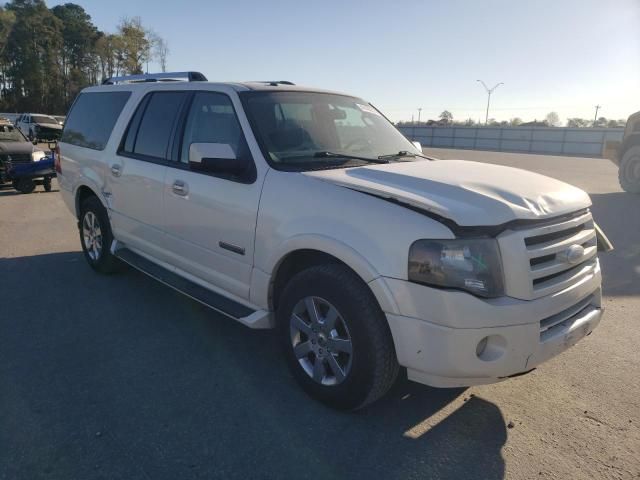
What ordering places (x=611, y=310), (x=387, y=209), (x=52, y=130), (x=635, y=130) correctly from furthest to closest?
1. (x=52, y=130)
2. (x=635, y=130)
3. (x=611, y=310)
4. (x=387, y=209)

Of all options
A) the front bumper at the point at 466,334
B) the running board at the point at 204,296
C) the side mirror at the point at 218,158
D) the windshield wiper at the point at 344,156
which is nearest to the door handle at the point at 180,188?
the side mirror at the point at 218,158

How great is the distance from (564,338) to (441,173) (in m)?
1.22

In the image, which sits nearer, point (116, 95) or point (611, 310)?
point (611, 310)

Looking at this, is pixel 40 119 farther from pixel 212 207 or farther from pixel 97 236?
pixel 212 207

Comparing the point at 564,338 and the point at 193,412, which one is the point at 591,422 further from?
the point at 193,412

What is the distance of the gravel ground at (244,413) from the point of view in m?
2.55

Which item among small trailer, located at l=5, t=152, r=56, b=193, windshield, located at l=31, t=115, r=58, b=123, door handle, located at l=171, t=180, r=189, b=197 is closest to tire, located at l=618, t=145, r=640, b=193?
door handle, located at l=171, t=180, r=189, b=197

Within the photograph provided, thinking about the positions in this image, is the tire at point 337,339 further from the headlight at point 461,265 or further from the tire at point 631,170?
the tire at point 631,170

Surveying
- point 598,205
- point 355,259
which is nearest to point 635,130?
point 598,205

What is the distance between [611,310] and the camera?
4719 mm

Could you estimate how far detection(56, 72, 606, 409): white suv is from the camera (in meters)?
2.49

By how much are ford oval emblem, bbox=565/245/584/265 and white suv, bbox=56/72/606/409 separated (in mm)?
12

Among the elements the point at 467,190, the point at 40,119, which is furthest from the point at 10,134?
the point at 40,119

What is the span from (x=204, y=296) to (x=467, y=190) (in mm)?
2066
